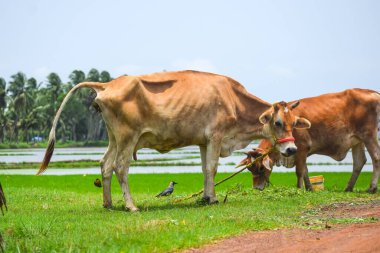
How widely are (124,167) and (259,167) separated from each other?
4428 mm

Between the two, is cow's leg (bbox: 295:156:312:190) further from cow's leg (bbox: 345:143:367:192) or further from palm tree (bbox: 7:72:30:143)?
palm tree (bbox: 7:72:30:143)

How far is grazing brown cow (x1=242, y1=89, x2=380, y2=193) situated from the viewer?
46.4 feet

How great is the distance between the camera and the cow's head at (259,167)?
14016 mm

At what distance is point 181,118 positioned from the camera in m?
11.4

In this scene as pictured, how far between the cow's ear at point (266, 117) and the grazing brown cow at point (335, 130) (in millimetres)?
1999

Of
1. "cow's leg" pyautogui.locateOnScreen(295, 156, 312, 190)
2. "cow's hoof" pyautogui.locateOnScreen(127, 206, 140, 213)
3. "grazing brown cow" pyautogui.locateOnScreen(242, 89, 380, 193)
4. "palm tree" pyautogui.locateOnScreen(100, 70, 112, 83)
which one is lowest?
"cow's hoof" pyautogui.locateOnScreen(127, 206, 140, 213)

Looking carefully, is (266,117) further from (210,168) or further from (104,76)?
(104,76)

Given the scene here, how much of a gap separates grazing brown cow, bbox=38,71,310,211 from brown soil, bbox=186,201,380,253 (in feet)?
11.5

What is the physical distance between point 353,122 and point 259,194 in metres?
3.00

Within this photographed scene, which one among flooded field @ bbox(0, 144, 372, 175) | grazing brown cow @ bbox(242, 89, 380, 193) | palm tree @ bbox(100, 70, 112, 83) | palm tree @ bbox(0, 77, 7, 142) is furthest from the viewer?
palm tree @ bbox(100, 70, 112, 83)

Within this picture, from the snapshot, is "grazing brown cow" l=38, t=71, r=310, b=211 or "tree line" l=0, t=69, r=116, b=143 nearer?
"grazing brown cow" l=38, t=71, r=310, b=211

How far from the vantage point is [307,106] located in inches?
565

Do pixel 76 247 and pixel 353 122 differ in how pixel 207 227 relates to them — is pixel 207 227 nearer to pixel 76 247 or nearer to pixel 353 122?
pixel 76 247

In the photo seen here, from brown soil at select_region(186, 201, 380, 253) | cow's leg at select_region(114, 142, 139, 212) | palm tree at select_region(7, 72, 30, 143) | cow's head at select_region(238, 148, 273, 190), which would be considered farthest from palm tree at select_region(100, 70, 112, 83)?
brown soil at select_region(186, 201, 380, 253)
